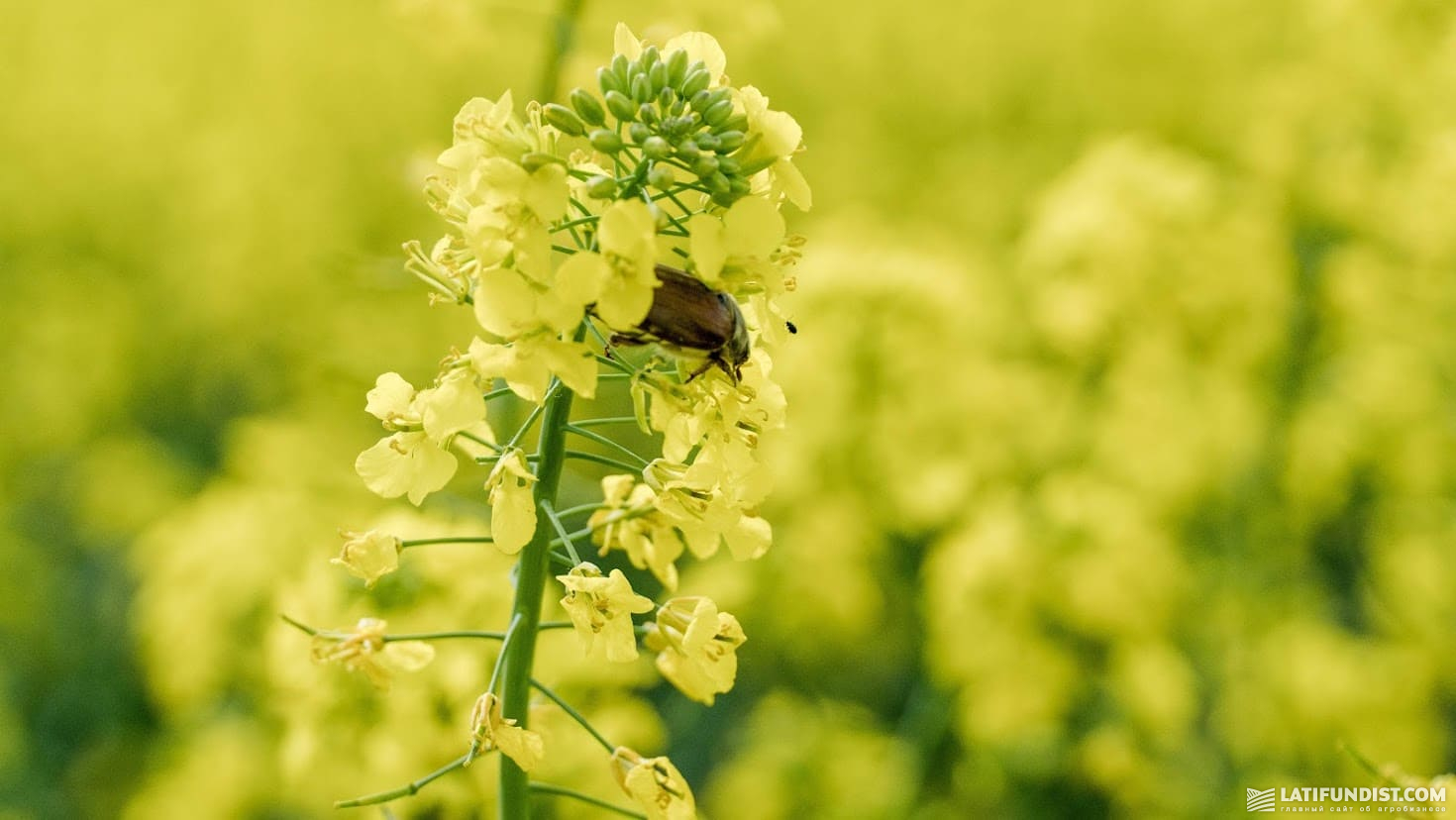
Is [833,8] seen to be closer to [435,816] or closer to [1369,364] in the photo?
[1369,364]

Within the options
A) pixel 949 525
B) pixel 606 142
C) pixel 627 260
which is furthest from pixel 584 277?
pixel 949 525

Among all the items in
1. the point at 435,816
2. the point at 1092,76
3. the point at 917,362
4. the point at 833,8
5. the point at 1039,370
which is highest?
the point at 833,8

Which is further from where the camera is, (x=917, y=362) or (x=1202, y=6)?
(x=1202, y=6)

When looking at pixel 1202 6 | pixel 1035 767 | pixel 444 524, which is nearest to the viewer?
pixel 444 524

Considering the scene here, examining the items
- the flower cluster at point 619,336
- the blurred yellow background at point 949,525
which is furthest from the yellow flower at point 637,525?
the blurred yellow background at point 949,525

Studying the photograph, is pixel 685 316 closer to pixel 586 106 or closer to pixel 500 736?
pixel 586 106

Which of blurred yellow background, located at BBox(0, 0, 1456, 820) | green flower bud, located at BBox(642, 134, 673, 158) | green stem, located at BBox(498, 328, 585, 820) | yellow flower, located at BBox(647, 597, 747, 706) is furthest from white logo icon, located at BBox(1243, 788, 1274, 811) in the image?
green flower bud, located at BBox(642, 134, 673, 158)

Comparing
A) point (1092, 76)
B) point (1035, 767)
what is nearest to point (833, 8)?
point (1092, 76)
